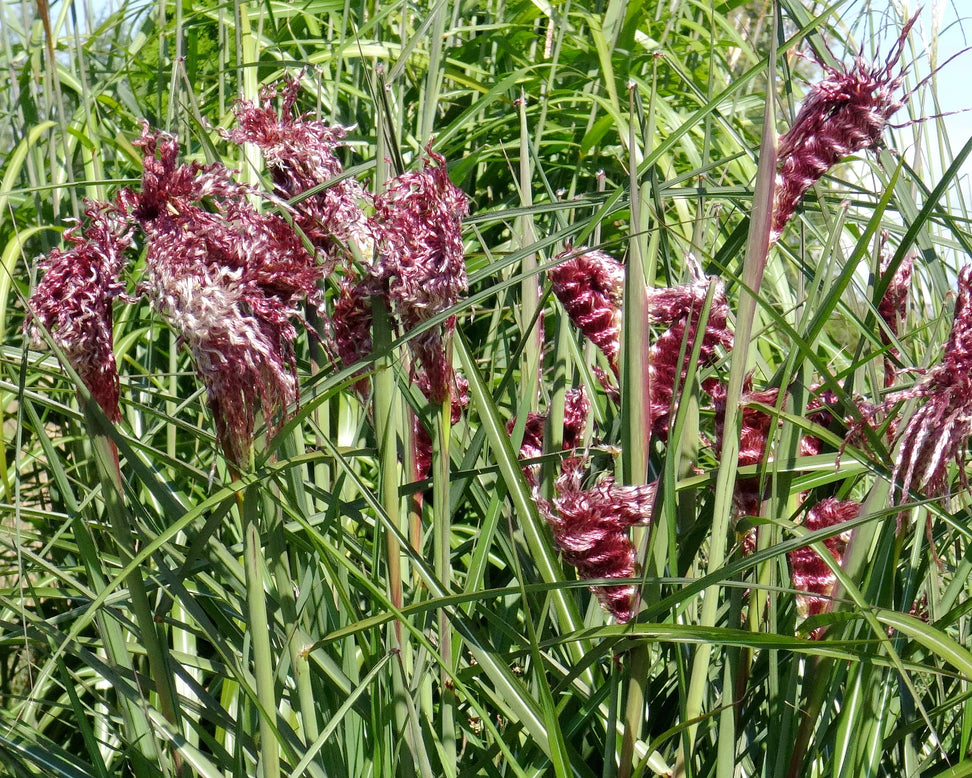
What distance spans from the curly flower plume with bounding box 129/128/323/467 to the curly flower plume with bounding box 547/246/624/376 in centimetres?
21

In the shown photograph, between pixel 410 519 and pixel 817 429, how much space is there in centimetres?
35

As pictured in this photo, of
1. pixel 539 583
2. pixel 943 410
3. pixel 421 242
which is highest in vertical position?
pixel 421 242

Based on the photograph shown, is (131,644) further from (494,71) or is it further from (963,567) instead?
(494,71)

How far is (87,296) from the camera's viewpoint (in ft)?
1.91

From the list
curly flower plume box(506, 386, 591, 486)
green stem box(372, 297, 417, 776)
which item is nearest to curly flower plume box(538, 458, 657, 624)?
green stem box(372, 297, 417, 776)

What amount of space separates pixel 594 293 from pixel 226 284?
30cm

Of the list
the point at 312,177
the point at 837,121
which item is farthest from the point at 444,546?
the point at 837,121

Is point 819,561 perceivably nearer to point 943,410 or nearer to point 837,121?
point 943,410

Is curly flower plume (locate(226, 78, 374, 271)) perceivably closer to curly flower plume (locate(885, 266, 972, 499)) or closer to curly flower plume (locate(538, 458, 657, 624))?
curly flower plume (locate(538, 458, 657, 624))

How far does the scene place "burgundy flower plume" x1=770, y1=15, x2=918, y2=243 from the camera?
0.62 metres

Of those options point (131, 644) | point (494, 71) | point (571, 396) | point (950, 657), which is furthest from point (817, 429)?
point (494, 71)

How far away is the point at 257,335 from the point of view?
544mm

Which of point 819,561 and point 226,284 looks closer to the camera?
point 226,284

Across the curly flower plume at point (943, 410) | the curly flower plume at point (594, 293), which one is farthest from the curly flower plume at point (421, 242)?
the curly flower plume at point (943, 410)
